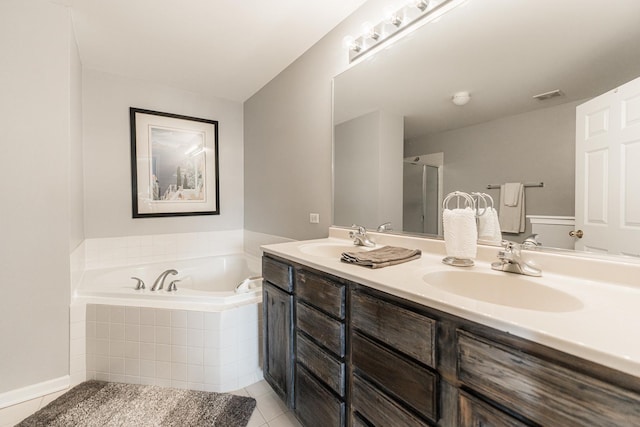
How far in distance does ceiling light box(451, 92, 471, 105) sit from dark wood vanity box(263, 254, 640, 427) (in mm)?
1011

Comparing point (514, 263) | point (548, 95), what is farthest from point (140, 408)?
point (548, 95)

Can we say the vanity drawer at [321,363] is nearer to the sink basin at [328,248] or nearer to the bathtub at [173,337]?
the sink basin at [328,248]

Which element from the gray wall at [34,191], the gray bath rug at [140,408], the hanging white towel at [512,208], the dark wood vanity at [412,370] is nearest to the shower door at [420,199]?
the hanging white towel at [512,208]

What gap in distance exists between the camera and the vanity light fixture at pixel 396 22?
1387 millimetres

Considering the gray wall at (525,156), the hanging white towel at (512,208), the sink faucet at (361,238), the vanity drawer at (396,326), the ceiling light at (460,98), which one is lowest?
the vanity drawer at (396,326)

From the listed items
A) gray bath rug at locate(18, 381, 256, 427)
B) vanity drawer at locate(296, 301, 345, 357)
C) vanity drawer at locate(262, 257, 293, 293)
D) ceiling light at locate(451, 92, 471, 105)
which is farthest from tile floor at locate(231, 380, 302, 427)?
ceiling light at locate(451, 92, 471, 105)

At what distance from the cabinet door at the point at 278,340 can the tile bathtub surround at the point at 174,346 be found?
9.6 inches

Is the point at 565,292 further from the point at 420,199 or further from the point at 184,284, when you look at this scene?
the point at 184,284

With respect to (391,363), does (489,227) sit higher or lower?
higher

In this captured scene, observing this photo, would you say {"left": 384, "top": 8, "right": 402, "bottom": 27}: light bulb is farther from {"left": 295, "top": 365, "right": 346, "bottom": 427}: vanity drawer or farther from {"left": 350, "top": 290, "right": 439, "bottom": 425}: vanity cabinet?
{"left": 295, "top": 365, "right": 346, "bottom": 427}: vanity drawer

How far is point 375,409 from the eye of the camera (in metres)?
0.94

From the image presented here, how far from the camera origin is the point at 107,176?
2.62 metres

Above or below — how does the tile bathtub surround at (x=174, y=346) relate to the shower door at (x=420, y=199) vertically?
below

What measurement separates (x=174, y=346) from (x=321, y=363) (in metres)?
1.14
